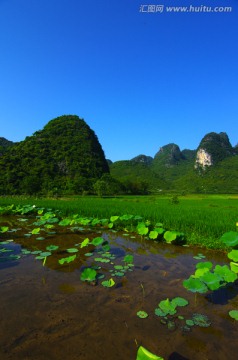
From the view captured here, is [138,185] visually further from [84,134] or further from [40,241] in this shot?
[40,241]

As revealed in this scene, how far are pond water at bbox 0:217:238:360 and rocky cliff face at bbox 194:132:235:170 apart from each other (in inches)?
4932

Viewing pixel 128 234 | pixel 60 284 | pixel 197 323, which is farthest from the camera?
pixel 128 234

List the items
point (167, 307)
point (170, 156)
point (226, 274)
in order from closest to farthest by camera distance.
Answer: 1. point (167, 307)
2. point (226, 274)
3. point (170, 156)

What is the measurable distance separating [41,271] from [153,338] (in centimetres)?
251

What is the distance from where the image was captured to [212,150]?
415 ft

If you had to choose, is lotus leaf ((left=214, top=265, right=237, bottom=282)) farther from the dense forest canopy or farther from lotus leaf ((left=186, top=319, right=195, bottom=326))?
the dense forest canopy

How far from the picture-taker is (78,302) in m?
3.26

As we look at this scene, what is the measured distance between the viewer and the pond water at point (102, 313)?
240cm

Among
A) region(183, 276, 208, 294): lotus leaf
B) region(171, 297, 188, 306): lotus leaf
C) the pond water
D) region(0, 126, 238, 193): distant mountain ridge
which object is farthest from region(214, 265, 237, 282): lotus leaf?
region(0, 126, 238, 193): distant mountain ridge

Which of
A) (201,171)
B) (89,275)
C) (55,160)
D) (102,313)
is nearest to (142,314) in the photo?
(102,313)

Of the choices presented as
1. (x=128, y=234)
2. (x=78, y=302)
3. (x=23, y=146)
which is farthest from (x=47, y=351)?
(x=23, y=146)

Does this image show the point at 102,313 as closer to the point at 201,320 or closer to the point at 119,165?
the point at 201,320

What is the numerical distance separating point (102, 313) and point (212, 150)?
439 ft

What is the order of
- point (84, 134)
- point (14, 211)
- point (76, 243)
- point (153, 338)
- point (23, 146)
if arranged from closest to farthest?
point (153, 338) → point (76, 243) → point (14, 211) → point (23, 146) → point (84, 134)
